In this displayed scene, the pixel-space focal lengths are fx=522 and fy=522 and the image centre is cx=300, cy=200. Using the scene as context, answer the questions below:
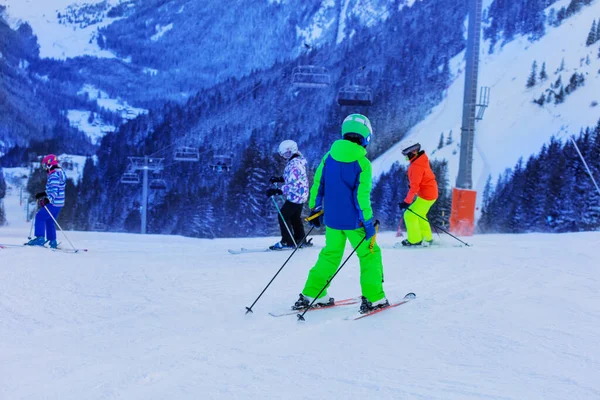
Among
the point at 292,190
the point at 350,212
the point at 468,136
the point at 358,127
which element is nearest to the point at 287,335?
the point at 350,212

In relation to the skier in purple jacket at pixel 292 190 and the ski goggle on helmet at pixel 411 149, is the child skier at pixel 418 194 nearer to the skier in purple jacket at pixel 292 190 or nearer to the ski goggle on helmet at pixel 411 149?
the ski goggle on helmet at pixel 411 149

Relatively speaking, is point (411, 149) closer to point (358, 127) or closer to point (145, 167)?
point (358, 127)

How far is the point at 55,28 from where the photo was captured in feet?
72.1

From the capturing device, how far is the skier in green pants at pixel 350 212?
3234 mm

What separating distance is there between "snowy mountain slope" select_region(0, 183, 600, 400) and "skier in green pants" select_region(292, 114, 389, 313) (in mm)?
179

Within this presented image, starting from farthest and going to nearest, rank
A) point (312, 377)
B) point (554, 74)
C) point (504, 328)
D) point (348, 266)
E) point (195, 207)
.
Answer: point (195, 207), point (554, 74), point (348, 266), point (504, 328), point (312, 377)

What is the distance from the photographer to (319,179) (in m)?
3.47

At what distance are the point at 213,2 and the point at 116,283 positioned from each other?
2435 cm

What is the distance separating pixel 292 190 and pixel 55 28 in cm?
2003

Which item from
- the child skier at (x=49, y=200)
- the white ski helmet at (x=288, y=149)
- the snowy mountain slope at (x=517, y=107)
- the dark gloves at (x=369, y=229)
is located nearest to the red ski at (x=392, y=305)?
the dark gloves at (x=369, y=229)

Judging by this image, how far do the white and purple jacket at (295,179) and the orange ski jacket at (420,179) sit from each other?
4.09ft

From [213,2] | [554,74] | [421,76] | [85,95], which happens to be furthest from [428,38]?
[85,95]

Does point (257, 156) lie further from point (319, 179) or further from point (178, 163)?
point (319, 179)

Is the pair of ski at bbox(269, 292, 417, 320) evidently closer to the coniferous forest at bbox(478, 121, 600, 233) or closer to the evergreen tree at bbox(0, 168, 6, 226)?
the coniferous forest at bbox(478, 121, 600, 233)
